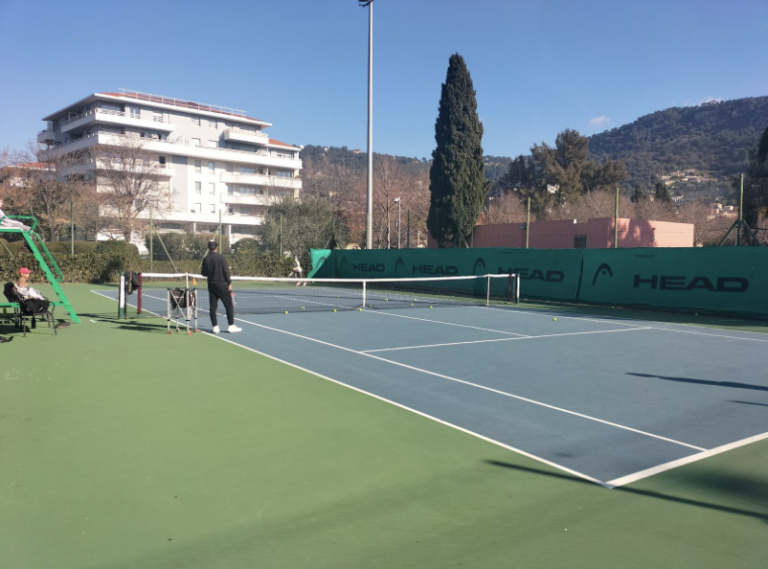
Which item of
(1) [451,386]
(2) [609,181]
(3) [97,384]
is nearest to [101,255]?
(3) [97,384]

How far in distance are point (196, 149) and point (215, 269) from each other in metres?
55.4

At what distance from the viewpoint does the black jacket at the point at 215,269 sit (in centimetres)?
988

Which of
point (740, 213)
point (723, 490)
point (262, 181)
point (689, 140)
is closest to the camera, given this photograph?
point (723, 490)

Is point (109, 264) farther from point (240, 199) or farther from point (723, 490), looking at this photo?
point (240, 199)

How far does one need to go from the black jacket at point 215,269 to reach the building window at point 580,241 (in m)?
17.8

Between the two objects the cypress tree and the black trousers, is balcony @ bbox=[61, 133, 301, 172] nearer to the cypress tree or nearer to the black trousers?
the cypress tree

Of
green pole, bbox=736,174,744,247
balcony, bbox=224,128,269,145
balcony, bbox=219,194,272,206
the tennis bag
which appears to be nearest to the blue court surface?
the tennis bag

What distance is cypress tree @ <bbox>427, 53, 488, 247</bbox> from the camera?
105 feet

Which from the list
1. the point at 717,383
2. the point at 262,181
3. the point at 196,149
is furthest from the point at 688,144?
the point at 717,383

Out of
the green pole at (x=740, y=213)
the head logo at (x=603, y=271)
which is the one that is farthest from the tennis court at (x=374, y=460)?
the head logo at (x=603, y=271)

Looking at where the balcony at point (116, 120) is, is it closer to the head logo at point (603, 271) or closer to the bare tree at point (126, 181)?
the bare tree at point (126, 181)

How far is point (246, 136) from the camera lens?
66.9 meters

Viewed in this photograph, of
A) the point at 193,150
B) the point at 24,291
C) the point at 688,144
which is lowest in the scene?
the point at 24,291

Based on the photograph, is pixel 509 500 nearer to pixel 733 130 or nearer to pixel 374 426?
pixel 374 426
